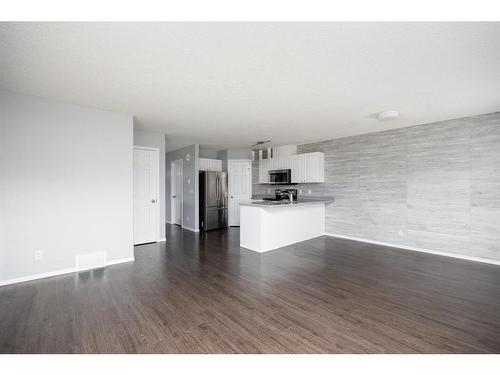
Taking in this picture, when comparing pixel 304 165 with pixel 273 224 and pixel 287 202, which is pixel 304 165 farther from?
pixel 273 224

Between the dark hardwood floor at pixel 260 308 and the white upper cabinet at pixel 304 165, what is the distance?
2.73 metres

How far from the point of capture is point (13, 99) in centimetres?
298

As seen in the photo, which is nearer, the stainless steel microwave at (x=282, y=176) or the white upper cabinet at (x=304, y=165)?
the white upper cabinet at (x=304, y=165)

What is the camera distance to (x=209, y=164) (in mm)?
7570

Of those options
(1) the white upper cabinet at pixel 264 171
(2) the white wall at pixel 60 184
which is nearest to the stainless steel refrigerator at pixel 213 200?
(1) the white upper cabinet at pixel 264 171

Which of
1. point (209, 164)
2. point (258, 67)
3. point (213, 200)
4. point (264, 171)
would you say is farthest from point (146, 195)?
point (258, 67)

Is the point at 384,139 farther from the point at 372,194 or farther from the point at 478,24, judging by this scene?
the point at 478,24

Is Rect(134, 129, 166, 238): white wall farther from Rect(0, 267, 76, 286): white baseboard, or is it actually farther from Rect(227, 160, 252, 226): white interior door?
Rect(227, 160, 252, 226): white interior door

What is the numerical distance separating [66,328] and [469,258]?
6.04m

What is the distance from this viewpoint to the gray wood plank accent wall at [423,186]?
3891 millimetres

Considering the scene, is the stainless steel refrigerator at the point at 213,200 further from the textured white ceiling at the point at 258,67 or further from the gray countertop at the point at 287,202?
the textured white ceiling at the point at 258,67

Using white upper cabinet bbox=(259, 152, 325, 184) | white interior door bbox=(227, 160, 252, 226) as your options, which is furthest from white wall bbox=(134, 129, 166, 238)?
white upper cabinet bbox=(259, 152, 325, 184)

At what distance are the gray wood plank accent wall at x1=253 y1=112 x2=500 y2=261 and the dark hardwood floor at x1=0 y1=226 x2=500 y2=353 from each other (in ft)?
2.22
